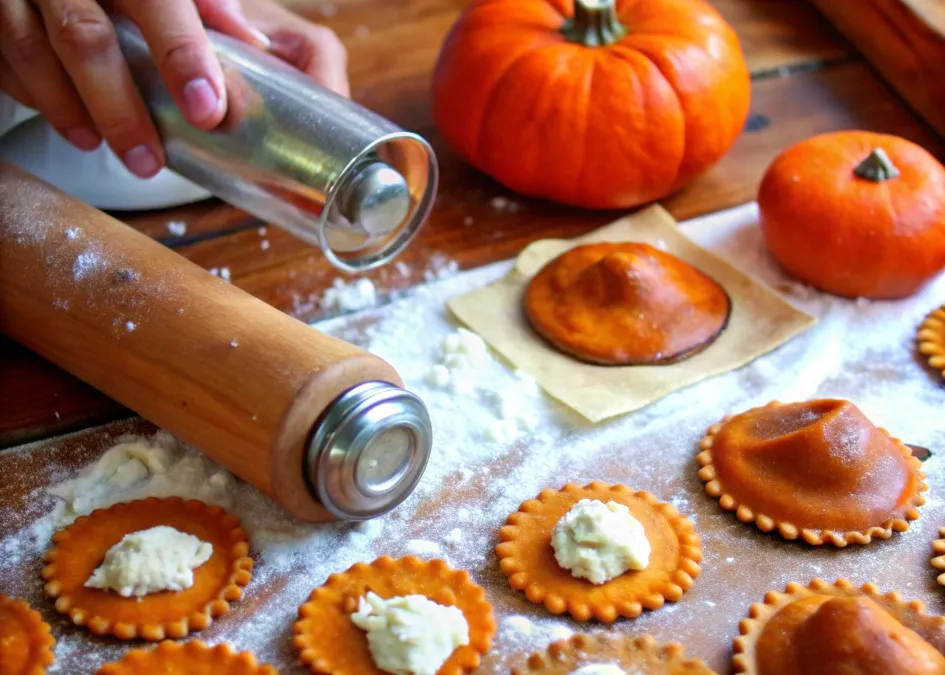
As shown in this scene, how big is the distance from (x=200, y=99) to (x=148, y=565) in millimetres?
707

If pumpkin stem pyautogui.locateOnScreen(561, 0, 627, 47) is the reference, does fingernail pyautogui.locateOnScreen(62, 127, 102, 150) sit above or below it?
below

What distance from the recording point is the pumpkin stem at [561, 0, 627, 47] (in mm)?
2184

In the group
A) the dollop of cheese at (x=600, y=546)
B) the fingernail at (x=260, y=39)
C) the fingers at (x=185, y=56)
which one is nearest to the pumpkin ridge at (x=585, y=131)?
the fingernail at (x=260, y=39)

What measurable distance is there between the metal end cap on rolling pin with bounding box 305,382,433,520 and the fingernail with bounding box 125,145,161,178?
642 millimetres

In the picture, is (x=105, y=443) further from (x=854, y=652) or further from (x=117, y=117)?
(x=854, y=652)

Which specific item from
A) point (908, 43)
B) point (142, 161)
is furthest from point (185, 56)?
point (908, 43)

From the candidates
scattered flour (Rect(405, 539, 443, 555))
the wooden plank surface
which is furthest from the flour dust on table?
the wooden plank surface

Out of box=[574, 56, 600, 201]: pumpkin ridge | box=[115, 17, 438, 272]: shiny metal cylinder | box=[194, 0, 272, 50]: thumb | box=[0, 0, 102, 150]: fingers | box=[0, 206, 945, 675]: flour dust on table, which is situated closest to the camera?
box=[0, 206, 945, 675]: flour dust on table

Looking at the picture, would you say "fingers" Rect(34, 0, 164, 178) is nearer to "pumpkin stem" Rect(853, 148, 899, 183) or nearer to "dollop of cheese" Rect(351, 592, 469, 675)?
"dollop of cheese" Rect(351, 592, 469, 675)

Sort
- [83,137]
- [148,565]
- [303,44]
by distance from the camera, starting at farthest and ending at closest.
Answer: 1. [303,44]
2. [83,137]
3. [148,565]

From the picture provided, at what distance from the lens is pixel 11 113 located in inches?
86.0

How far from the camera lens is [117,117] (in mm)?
1779

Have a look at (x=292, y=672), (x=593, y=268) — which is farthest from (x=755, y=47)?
(x=292, y=672)

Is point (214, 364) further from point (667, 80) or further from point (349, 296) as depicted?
point (667, 80)
